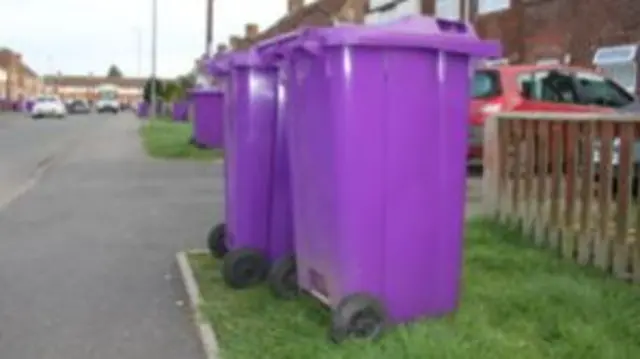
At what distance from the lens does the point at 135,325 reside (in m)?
5.64

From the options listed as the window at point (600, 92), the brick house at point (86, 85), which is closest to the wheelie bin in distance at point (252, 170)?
the window at point (600, 92)

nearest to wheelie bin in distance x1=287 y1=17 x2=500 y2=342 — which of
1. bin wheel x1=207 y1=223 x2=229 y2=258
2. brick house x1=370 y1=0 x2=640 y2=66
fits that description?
bin wheel x1=207 y1=223 x2=229 y2=258

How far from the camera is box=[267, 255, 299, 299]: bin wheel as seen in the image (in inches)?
231

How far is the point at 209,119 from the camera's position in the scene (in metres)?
23.6

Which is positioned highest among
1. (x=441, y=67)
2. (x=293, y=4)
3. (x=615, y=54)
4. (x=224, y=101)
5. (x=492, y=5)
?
(x=293, y=4)

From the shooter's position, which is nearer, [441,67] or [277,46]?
[441,67]

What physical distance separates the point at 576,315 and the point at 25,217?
714cm

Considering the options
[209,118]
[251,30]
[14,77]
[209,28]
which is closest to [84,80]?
[14,77]

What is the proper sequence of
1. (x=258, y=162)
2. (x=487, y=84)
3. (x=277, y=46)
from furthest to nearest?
(x=487, y=84) → (x=258, y=162) → (x=277, y=46)

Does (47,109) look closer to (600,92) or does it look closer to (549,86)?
(549,86)

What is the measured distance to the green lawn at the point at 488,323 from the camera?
4.59 m

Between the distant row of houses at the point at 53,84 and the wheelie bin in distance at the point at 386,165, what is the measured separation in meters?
96.9

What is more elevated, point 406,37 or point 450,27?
point 450,27

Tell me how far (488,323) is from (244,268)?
1.84m
